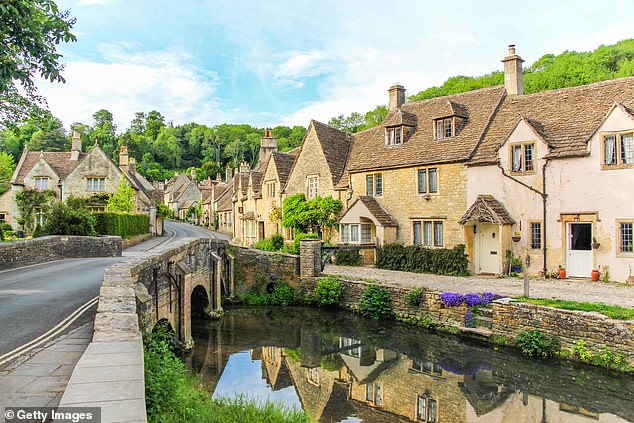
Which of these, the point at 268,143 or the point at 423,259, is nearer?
the point at 423,259

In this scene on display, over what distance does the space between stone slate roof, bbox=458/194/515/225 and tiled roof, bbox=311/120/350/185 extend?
10.6 m

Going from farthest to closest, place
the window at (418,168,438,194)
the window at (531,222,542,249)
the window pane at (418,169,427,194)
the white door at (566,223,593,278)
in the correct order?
the window pane at (418,169,427,194) < the window at (418,168,438,194) < the window at (531,222,542,249) < the white door at (566,223,593,278)

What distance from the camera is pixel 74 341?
314 inches

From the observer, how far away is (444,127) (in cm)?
2691

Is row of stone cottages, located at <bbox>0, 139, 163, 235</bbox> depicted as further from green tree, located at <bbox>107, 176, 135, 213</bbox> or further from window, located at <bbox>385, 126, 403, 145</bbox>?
window, located at <bbox>385, 126, 403, 145</bbox>

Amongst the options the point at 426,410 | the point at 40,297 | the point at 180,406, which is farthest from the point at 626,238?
the point at 40,297

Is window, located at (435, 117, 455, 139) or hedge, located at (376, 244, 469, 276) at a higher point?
window, located at (435, 117, 455, 139)

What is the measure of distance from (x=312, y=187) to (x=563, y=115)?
1641cm

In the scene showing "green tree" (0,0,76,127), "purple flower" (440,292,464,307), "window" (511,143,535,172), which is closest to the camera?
"green tree" (0,0,76,127)

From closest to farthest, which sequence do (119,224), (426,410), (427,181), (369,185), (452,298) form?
(426,410), (452,298), (427,181), (369,185), (119,224)

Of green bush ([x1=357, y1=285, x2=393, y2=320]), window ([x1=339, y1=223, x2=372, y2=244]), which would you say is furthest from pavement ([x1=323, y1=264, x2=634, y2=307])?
window ([x1=339, y1=223, x2=372, y2=244])

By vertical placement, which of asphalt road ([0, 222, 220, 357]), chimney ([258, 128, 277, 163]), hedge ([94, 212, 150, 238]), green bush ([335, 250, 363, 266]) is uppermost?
chimney ([258, 128, 277, 163])

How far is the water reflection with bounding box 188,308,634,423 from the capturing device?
12094 millimetres

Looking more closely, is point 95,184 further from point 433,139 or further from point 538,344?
point 538,344
